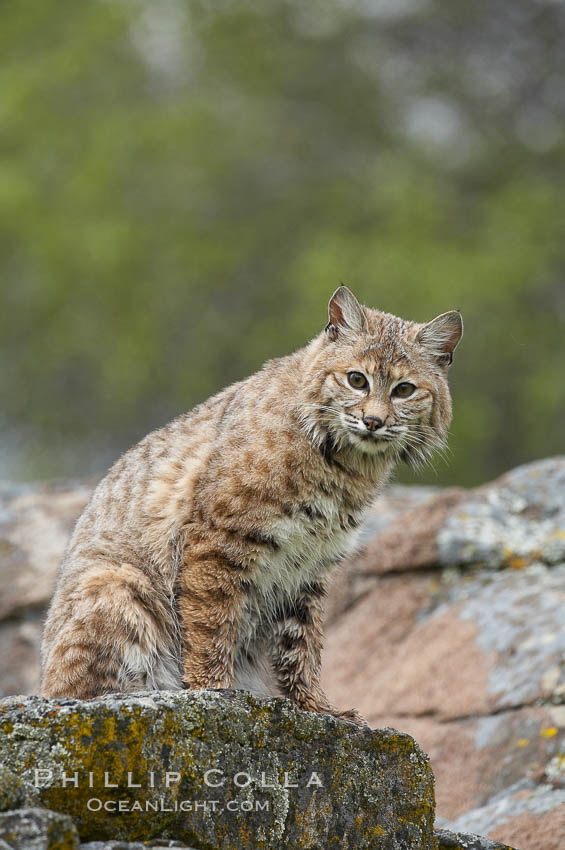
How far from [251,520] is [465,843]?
67.3 inches

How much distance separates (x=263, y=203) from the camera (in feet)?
72.8

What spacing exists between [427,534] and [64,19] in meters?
20.8

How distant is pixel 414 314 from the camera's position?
1850cm

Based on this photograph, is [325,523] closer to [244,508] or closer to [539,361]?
[244,508]

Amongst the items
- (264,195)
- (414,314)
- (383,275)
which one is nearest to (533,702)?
(414,314)

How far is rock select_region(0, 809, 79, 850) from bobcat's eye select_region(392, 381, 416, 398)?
295cm

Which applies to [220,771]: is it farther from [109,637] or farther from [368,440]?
[368,440]

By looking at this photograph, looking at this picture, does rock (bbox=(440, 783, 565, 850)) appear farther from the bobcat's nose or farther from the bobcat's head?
the bobcat's nose

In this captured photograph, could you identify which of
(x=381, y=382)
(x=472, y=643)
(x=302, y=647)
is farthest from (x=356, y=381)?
(x=472, y=643)

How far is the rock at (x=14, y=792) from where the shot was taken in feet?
10.6

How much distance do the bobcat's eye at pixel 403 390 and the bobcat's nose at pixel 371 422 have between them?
272mm

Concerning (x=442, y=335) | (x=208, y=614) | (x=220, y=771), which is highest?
(x=442, y=335)

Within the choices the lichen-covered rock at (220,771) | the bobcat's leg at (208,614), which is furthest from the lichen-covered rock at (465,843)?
the bobcat's leg at (208,614)

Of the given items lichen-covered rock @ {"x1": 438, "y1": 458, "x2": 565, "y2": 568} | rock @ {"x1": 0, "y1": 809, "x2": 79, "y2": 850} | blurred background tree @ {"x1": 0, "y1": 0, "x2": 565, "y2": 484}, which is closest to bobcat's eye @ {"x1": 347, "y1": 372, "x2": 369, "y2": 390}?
lichen-covered rock @ {"x1": 438, "y1": 458, "x2": 565, "y2": 568}
